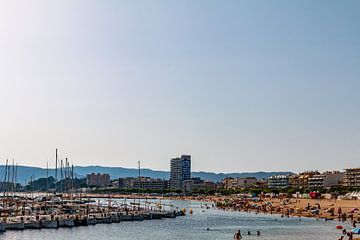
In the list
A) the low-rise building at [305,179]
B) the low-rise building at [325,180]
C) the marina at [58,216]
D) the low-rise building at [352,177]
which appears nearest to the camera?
the marina at [58,216]

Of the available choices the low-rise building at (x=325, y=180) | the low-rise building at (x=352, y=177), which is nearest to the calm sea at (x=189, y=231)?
the low-rise building at (x=352, y=177)

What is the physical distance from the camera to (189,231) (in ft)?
235

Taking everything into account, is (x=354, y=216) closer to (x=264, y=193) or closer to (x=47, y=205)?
(x=47, y=205)

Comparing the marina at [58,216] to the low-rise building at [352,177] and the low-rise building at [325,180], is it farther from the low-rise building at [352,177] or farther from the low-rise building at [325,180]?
the low-rise building at [325,180]

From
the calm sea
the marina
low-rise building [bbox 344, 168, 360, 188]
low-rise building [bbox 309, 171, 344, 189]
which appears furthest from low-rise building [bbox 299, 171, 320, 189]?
the calm sea

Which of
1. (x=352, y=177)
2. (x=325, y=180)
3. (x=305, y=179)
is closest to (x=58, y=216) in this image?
(x=352, y=177)

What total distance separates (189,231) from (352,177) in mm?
113583

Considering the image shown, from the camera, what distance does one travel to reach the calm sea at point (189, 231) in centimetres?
6394

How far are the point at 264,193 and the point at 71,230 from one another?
113210 millimetres

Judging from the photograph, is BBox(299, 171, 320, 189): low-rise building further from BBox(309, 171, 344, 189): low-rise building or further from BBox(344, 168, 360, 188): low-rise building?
BBox(344, 168, 360, 188): low-rise building

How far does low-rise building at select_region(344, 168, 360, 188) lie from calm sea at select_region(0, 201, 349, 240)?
90.1m

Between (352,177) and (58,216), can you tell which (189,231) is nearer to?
(58,216)

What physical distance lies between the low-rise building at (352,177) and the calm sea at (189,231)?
90118 millimetres

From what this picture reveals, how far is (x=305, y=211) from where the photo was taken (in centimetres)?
10175
